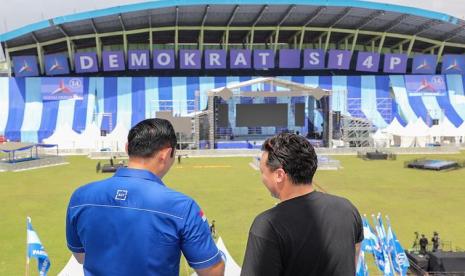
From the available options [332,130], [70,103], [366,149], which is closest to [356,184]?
[366,149]

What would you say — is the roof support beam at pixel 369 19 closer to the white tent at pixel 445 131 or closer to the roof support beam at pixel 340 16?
the roof support beam at pixel 340 16

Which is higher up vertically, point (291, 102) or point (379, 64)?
point (379, 64)

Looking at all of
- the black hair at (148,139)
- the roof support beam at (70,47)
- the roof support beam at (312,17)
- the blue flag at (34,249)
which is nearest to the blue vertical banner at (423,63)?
the roof support beam at (312,17)

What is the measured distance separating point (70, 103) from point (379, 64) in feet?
134

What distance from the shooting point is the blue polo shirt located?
9.10 ft

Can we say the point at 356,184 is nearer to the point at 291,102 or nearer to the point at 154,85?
the point at 291,102

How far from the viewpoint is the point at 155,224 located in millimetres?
2770

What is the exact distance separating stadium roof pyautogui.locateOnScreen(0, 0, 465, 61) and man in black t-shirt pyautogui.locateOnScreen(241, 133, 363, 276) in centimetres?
4642

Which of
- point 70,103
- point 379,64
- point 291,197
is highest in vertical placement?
point 379,64

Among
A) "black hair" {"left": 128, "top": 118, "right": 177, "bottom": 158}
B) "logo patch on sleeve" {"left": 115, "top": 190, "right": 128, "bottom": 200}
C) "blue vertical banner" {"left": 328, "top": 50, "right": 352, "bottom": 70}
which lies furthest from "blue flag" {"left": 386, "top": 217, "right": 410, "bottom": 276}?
"blue vertical banner" {"left": 328, "top": 50, "right": 352, "bottom": 70}

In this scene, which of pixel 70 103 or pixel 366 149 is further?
pixel 70 103

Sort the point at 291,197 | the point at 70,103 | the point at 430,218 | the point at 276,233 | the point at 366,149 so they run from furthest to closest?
1. the point at 70,103
2. the point at 366,149
3. the point at 430,218
4. the point at 291,197
5. the point at 276,233

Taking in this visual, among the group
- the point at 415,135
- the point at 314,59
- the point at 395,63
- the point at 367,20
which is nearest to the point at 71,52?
the point at 314,59

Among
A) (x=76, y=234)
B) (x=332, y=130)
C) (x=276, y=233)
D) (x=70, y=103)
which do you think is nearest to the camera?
(x=276, y=233)
